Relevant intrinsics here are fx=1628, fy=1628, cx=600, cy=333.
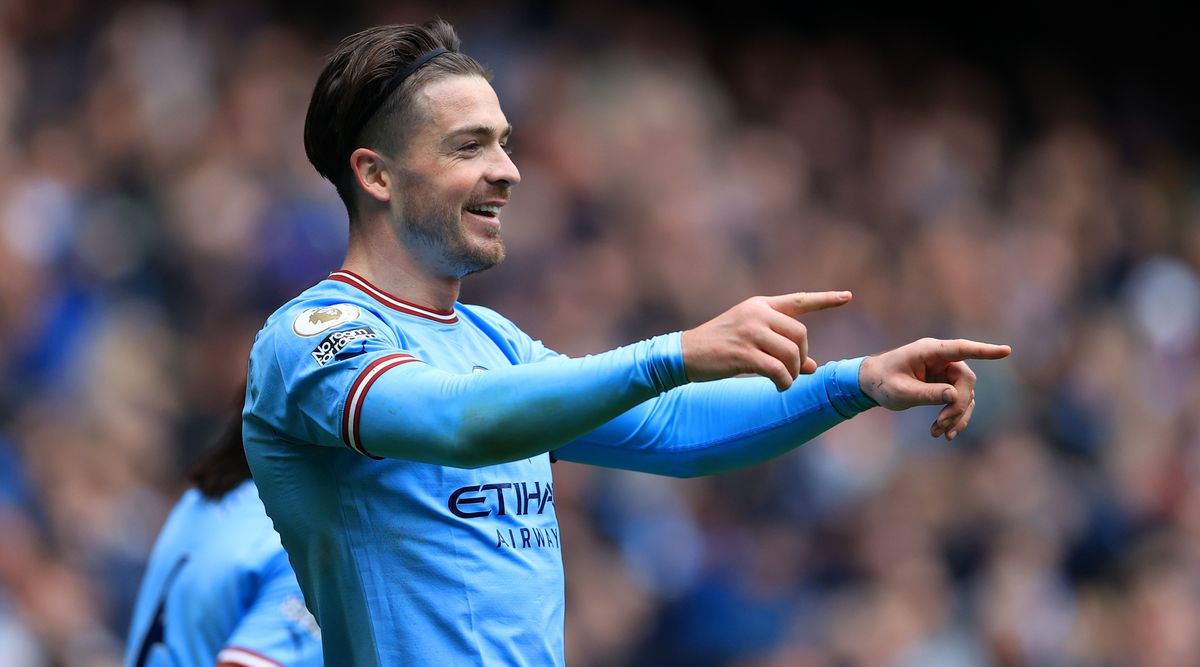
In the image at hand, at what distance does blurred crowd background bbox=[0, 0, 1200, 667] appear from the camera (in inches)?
299

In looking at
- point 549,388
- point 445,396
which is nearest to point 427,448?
point 445,396

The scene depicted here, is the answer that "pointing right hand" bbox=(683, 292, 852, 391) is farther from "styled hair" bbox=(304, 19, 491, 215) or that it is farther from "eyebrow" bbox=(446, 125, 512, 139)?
"styled hair" bbox=(304, 19, 491, 215)

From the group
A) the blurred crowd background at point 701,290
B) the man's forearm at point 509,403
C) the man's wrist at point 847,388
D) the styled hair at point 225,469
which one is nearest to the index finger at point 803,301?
the man's forearm at point 509,403

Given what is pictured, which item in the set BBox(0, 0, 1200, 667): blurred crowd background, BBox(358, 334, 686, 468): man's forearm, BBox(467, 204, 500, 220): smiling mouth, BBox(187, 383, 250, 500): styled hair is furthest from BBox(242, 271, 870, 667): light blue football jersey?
BBox(0, 0, 1200, 667): blurred crowd background

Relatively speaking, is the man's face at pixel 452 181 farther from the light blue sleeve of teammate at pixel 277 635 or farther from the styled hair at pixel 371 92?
the light blue sleeve of teammate at pixel 277 635

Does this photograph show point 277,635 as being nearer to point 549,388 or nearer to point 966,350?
point 549,388

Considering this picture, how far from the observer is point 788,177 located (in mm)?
11164

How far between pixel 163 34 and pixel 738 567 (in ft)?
14.0

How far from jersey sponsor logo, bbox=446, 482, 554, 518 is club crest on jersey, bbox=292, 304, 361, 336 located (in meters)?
0.40

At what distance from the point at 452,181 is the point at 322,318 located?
441 millimetres

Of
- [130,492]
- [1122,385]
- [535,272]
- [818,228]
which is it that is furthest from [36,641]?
[1122,385]

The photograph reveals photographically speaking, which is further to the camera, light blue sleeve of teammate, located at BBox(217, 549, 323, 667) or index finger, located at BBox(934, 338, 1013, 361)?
light blue sleeve of teammate, located at BBox(217, 549, 323, 667)

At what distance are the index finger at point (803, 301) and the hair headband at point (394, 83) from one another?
3.30 ft

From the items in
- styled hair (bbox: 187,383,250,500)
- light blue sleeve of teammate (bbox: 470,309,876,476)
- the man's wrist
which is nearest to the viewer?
the man's wrist
